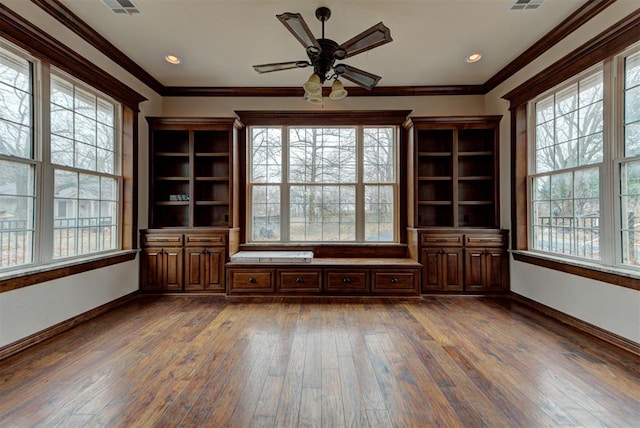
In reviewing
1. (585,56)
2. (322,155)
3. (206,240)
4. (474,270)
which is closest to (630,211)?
(585,56)

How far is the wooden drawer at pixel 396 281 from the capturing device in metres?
4.23

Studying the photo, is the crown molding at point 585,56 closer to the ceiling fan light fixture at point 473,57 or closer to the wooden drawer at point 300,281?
the ceiling fan light fixture at point 473,57

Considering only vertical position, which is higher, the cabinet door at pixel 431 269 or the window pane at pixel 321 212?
the window pane at pixel 321 212

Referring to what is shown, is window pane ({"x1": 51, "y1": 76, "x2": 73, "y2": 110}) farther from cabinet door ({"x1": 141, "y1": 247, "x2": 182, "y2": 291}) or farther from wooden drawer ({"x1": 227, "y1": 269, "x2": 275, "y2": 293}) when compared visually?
wooden drawer ({"x1": 227, "y1": 269, "x2": 275, "y2": 293})

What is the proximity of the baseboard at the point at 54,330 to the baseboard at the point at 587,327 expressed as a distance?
507cm

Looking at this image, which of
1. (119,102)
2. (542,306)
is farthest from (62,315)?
(542,306)

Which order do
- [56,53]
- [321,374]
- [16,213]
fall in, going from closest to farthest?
1. [321,374]
2. [16,213]
3. [56,53]

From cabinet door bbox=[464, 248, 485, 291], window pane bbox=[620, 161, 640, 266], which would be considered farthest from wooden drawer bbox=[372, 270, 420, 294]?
window pane bbox=[620, 161, 640, 266]

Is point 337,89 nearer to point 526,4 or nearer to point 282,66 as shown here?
point 282,66

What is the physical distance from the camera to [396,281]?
4230 millimetres

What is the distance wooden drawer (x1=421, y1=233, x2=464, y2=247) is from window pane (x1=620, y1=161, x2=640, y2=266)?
1724mm

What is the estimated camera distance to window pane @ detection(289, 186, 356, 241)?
486 centimetres

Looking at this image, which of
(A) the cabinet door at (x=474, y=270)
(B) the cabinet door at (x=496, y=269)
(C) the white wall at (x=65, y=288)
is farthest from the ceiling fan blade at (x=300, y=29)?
(B) the cabinet door at (x=496, y=269)

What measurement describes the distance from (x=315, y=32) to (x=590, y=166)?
3.14m
